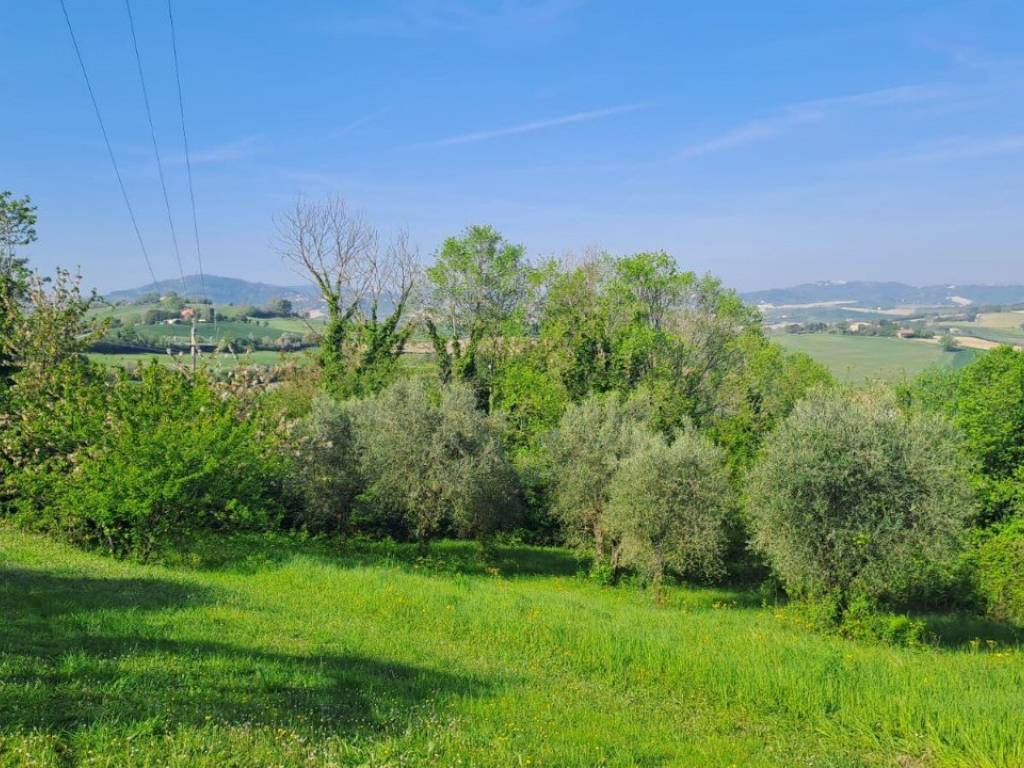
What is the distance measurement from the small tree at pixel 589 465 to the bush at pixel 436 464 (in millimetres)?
2494

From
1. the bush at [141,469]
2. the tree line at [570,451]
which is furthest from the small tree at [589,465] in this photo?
the bush at [141,469]

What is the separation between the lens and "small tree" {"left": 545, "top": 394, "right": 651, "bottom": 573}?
29.0 m

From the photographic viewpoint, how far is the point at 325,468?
2934cm

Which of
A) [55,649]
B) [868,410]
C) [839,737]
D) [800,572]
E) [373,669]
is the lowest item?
[800,572]

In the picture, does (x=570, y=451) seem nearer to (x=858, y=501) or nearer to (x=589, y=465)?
(x=589, y=465)

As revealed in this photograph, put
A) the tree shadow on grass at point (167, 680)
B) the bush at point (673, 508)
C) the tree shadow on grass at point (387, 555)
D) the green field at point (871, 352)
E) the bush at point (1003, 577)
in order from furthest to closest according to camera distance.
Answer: the green field at point (871, 352), the bush at point (1003, 577), the bush at point (673, 508), the tree shadow on grass at point (387, 555), the tree shadow on grass at point (167, 680)

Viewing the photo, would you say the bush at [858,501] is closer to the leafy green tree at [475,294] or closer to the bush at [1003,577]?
the bush at [1003,577]

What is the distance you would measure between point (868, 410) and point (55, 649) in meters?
20.1

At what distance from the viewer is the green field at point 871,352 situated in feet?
347

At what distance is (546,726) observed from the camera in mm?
8250

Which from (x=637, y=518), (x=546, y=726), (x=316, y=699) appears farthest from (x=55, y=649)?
(x=637, y=518)

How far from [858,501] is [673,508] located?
6453mm

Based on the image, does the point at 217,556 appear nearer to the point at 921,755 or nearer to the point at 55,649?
the point at 55,649

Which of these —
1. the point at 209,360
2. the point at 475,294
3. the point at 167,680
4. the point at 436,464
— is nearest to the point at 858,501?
the point at 436,464
